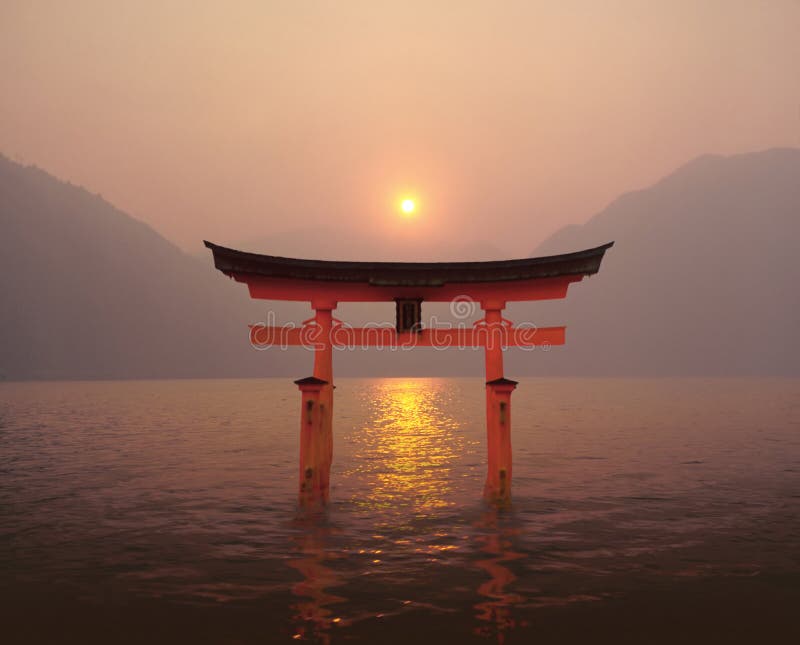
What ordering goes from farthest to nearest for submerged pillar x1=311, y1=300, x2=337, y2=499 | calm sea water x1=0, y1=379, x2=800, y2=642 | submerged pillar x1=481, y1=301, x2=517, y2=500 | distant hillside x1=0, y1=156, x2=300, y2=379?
distant hillside x1=0, y1=156, x2=300, y2=379, submerged pillar x1=311, y1=300, x2=337, y2=499, submerged pillar x1=481, y1=301, x2=517, y2=500, calm sea water x1=0, y1=379, x2=800, y2=642

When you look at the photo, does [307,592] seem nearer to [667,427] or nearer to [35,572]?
[35,572]

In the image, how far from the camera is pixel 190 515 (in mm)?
12453

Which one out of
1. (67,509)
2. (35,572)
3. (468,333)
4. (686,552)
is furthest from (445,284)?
(67,509)

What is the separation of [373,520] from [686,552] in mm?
5122

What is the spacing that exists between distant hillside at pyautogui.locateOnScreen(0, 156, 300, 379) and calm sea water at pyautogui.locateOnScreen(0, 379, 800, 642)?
135504 mm

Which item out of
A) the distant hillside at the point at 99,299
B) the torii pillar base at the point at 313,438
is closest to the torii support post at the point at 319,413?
the torii pillar base at the point at 313,438

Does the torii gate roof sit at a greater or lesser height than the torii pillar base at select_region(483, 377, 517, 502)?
greater

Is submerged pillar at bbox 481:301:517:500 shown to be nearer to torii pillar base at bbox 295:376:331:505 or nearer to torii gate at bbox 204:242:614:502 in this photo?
torii gate at bbox 204:242:614:502

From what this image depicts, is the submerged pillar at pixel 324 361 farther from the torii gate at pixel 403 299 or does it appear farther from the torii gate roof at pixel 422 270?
the torii gate roof at pixel 422 270

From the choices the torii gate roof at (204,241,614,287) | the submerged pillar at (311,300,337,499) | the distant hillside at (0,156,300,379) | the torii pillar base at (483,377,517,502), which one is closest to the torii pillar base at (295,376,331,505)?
the submerged pillar at (311,300,337,499)

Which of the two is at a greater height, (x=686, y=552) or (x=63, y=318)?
(x=63, y=318)

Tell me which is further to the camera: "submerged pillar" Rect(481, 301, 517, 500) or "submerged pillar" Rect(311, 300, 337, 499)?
"submerged pillar" Rect(311, 300, 337, 499)

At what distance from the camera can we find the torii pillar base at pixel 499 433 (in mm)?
12047

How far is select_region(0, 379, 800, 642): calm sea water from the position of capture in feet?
24.5
